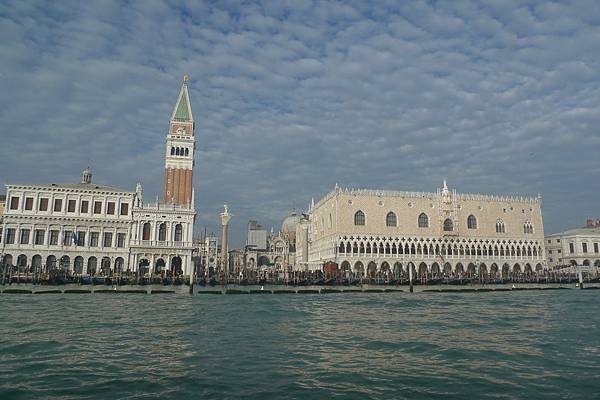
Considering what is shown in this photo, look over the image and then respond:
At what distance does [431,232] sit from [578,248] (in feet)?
70.1

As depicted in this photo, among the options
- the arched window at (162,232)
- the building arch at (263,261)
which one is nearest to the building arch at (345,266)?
the arched window at (162,232)

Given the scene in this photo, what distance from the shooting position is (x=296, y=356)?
1032 centimetres

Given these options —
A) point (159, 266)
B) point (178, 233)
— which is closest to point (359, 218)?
point (178, 233)

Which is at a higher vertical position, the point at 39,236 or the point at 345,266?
the point at 39,236

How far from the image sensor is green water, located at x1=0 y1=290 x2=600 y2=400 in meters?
7.65

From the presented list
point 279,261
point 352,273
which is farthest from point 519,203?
point 279,261

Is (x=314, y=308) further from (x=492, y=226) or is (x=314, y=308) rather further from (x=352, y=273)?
(x=492, y=226)

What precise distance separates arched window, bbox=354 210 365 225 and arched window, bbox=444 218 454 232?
31.1 feet

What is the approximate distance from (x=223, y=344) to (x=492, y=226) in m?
49.7

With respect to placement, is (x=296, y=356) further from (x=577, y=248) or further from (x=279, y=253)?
(x=279, y=253)

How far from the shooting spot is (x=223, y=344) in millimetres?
11844

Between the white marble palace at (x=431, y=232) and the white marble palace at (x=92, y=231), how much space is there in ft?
54.3

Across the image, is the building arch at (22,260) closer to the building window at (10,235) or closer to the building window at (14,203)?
the building window at (10,235)

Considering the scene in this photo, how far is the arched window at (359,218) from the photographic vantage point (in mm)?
52031
